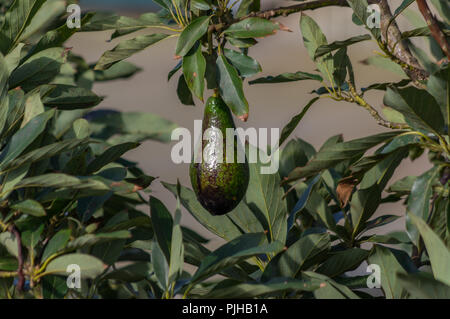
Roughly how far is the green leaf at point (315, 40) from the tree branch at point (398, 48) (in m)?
0.08

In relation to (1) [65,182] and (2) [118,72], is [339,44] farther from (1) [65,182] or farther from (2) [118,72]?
(2) [118,72]

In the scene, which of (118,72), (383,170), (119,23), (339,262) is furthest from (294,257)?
(118,72)

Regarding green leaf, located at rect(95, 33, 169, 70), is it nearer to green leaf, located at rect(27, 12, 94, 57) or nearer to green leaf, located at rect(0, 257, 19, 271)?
green leaf, located at rect(27, 12, 94, 57)

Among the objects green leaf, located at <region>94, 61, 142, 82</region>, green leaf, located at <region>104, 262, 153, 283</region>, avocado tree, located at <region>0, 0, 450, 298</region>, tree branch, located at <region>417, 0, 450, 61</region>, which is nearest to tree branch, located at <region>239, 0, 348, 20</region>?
avocado tree, located at <region>0, 0, 450, 298</region>

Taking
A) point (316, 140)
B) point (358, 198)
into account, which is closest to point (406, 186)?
point (358, 198)

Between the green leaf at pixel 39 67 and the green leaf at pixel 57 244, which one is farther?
the green leaf at pixel 39 67

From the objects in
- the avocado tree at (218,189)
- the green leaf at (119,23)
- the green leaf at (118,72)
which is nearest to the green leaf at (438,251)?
the avocado tree at (218,189)

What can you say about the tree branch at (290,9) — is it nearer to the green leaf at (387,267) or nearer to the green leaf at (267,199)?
the green leaf at (267,199)

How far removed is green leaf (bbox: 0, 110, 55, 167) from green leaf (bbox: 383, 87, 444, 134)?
369 millimetres

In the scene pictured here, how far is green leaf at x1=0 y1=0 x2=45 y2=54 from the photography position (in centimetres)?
72

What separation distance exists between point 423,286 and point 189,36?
38 centimetres

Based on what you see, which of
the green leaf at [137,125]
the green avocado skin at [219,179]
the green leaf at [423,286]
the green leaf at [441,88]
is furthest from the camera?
the green leaf at [137,125]

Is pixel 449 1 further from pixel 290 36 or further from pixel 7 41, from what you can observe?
pixel 290 36

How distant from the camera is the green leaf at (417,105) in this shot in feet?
1.94
